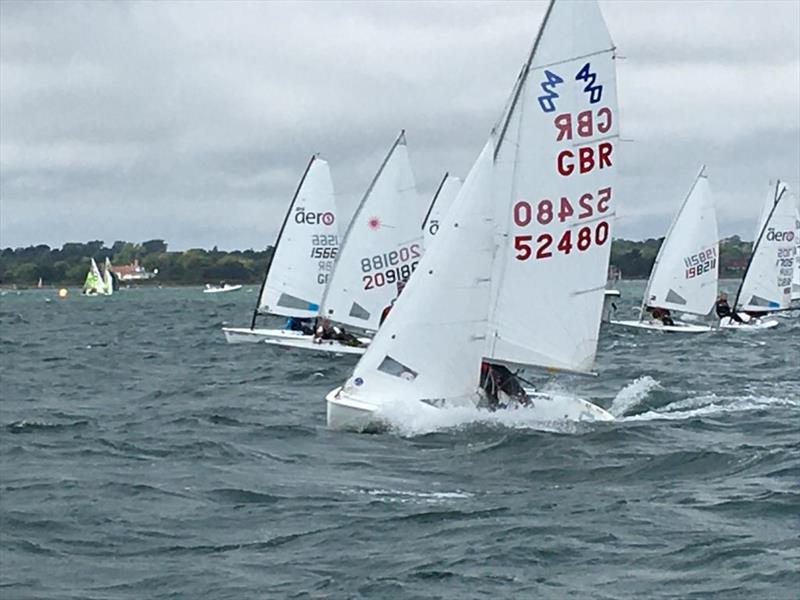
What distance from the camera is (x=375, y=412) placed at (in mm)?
14469

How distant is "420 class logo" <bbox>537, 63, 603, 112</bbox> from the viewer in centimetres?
1531

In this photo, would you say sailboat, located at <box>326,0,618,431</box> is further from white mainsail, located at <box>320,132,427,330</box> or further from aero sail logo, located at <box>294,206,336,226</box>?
aero sail logo, located at <box>294,206,336,226</box>

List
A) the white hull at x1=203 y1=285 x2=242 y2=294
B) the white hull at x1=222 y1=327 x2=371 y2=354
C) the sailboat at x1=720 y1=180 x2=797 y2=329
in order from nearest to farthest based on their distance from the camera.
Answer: the white hull at x1=222 y1=327 x2=371 y2=354
the sailboat at x1=720 y1=180 x2=797 y2=329
the white hull at x1=203 y1=285 x2=242 y2=294

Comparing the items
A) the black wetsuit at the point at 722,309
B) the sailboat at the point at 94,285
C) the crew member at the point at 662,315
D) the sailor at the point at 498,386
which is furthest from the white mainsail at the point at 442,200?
the sailboat at the point at 94,285

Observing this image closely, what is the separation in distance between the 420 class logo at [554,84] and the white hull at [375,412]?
10.9ft

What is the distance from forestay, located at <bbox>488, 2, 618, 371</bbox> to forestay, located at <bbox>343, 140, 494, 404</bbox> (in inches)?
23.6

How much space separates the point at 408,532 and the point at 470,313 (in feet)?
18.6

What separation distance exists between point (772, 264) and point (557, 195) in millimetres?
27327

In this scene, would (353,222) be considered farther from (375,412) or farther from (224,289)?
(224,289)

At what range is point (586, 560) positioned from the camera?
28.8 ft

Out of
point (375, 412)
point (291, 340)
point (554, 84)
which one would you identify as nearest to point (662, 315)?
point (291, 340)

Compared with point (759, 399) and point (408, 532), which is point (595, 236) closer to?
point (759, 399)

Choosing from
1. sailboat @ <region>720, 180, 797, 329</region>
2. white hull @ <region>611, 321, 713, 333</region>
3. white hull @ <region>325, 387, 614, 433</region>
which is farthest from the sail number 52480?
sailboat @ <region>720, 180, 797, 329</region>

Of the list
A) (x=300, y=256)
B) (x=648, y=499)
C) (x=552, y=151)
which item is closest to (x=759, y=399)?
(x=552, y=151)
